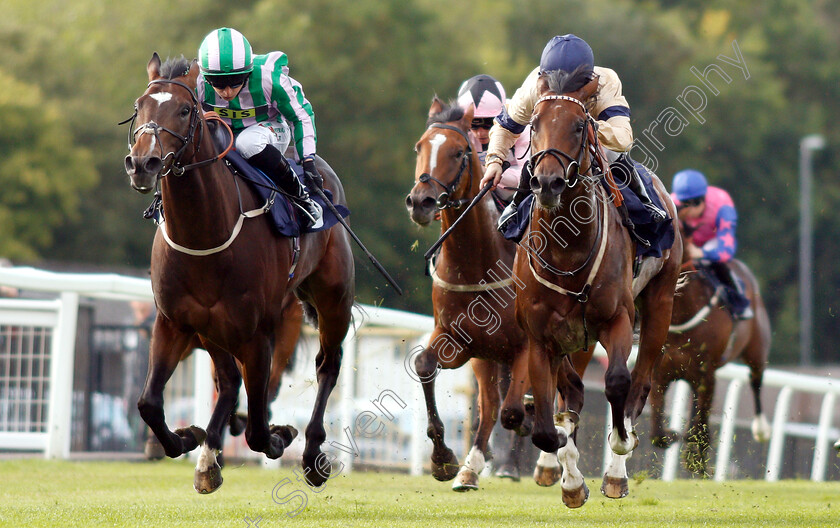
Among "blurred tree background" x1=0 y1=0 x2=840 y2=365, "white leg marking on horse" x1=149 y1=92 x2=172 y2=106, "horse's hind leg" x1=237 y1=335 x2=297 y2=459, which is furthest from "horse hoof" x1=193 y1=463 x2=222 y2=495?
"blurred tree background" x1=0 y1=0 x2=840 y2=365

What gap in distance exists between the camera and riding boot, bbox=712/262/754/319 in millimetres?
Result: 11133

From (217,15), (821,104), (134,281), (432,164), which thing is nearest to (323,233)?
(432,164)

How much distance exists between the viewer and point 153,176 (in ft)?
20.0

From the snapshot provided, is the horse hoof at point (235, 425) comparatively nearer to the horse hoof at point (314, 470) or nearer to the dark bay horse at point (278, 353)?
the dark bay horse at point (278, 353)

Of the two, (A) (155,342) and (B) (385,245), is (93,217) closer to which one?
(B) (385,245)

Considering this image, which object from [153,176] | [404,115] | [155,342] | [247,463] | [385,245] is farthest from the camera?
[404,115]

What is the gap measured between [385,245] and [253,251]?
2305 cm

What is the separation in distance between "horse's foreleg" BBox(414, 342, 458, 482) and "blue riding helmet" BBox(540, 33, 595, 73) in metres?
2.12

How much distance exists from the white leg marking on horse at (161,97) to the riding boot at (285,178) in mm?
974

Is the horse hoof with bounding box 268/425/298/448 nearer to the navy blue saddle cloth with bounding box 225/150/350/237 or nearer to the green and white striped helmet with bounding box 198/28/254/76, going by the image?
the navy blue saddle cloth with bounding box 225/150/350/237

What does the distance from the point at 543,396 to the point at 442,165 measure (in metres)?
1.70

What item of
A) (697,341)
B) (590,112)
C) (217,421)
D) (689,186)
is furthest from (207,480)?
(689,186)

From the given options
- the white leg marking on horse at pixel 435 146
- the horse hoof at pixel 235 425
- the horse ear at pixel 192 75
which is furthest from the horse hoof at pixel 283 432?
the horse ear at pixel 192 75

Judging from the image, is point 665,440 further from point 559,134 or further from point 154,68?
point 154,68
